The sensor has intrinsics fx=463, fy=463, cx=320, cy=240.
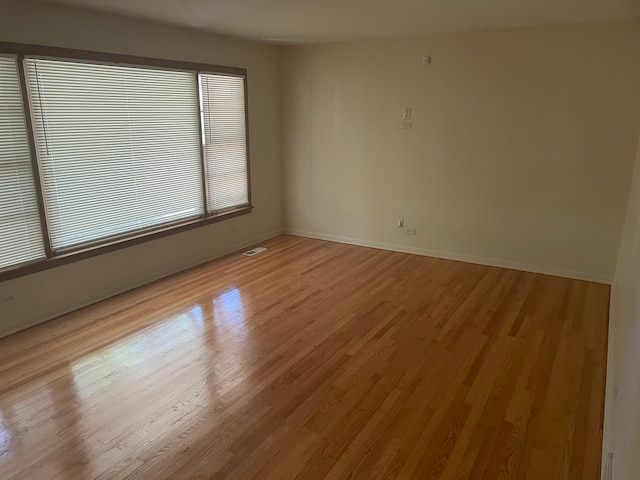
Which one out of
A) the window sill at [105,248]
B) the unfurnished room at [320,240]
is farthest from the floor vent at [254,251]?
the window sill at [105,248]

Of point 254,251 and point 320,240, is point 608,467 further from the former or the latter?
point 320,240

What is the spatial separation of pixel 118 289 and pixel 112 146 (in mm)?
1288

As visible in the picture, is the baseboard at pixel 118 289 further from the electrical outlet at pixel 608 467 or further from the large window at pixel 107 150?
the electrical outlet at pixel 608 467

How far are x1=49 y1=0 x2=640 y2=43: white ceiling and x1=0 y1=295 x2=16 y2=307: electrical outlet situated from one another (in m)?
2.20

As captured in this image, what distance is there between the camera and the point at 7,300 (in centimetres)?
344

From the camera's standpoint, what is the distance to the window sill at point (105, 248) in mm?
3467

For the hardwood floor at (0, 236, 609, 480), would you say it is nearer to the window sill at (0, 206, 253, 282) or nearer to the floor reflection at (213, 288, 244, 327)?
the floor reflection at (213, 288, 244, 327)

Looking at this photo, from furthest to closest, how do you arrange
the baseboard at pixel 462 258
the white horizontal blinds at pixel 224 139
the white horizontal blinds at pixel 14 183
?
the white horizontal blinds at pixel 224 139 → the baseboard at pixel 462 258 → the white horizontal blinds at pixel 14 183

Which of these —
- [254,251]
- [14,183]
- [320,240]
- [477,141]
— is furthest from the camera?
[320,240]

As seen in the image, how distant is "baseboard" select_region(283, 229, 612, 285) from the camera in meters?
4.57

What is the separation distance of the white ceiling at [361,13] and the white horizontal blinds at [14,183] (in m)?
0.77

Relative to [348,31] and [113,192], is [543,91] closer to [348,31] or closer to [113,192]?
[348,31]

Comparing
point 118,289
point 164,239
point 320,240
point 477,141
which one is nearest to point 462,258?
point 477,141

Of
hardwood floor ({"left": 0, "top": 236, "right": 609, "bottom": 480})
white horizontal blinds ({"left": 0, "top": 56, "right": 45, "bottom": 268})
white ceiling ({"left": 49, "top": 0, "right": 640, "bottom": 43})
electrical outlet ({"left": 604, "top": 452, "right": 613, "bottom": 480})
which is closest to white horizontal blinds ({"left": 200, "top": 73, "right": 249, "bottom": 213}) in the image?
white ceiling ({"left": 49, "top": 0, "right": 640, "bottom": 43})
